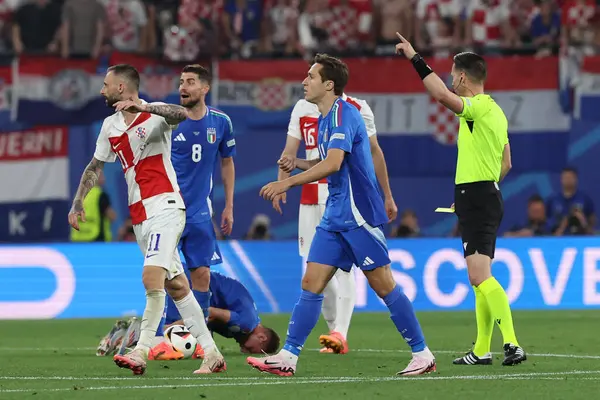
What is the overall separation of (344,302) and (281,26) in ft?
32.4

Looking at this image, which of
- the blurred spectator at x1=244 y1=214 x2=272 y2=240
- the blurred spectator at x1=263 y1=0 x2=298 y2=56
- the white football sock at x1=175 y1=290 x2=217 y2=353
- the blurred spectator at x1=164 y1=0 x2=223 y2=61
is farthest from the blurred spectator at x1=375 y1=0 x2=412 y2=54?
the white football sock at x1=175 y1=290 x2=217 y2=353

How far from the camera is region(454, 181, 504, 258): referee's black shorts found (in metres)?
9.61

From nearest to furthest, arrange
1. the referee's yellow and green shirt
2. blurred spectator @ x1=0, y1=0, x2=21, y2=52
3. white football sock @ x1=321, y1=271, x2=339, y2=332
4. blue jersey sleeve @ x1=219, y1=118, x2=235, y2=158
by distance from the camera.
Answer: the referee's yellow and green shirt, blue jersey sleeve @ x1=219, y1=118, x2=235, y2=158, white football sock @ x1=321, y1=271, x2=339, y2=332, blurred spectator @ x1=0, y1=0, x2=21, y2=52

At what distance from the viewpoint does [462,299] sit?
1697cm

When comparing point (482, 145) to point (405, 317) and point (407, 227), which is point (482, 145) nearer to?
point (405, 317)

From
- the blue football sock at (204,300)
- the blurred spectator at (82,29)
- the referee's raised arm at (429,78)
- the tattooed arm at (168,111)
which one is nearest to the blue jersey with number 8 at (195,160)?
the blue football sock at (204,300)

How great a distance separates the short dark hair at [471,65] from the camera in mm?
9570

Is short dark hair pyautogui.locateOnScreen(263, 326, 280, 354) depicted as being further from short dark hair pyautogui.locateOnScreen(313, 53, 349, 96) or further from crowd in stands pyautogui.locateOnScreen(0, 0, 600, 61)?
crowd in stands pyautogui.locateOnScreen(0, 0, 600, 61)

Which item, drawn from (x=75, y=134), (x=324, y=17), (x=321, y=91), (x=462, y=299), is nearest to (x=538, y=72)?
(x=324, y=17)

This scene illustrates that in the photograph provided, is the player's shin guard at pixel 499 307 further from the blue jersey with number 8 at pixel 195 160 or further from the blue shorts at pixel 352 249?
the blue jersey with number 8 at pixel 195 160

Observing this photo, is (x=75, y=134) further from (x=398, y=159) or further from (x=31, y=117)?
(x=398, y=159)

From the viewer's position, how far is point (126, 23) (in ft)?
67.8

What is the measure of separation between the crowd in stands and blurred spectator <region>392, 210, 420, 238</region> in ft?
8.87

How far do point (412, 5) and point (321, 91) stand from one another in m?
12.3
